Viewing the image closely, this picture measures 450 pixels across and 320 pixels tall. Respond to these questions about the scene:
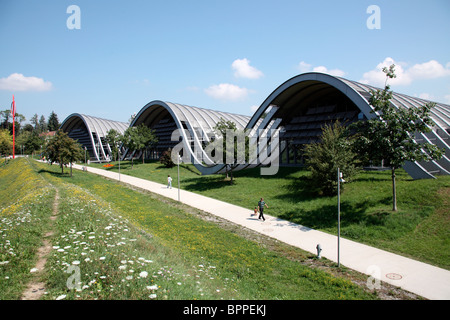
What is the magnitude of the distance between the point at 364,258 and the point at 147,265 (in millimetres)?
7926

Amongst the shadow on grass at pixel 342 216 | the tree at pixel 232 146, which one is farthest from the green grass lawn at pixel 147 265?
the tree at pixel 232 146

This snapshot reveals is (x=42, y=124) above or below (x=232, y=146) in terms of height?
above

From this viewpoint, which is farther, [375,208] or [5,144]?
[5,144]

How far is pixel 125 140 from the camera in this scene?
127 feet

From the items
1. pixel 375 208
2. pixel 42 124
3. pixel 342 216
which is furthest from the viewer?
pixel 42 124

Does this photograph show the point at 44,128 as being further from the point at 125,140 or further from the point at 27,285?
the point at 27,285

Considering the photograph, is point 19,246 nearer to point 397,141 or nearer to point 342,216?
point 342,216

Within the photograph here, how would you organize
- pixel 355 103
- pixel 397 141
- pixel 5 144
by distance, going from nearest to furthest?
pixel 397 141 < pixel 355 103 < pixel 5 144

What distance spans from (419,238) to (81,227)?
13344 millimetres

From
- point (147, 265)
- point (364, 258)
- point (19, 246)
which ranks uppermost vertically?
point (19, 246)

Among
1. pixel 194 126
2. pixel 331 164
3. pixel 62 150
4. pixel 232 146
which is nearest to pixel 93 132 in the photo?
pixel 62 150

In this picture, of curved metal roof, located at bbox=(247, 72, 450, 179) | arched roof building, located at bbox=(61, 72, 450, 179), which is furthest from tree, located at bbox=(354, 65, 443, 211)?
arched roof building, located at bbox=(61, 72, 450, 179)

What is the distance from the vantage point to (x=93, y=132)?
5428 cm

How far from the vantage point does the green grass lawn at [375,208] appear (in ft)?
34.3
